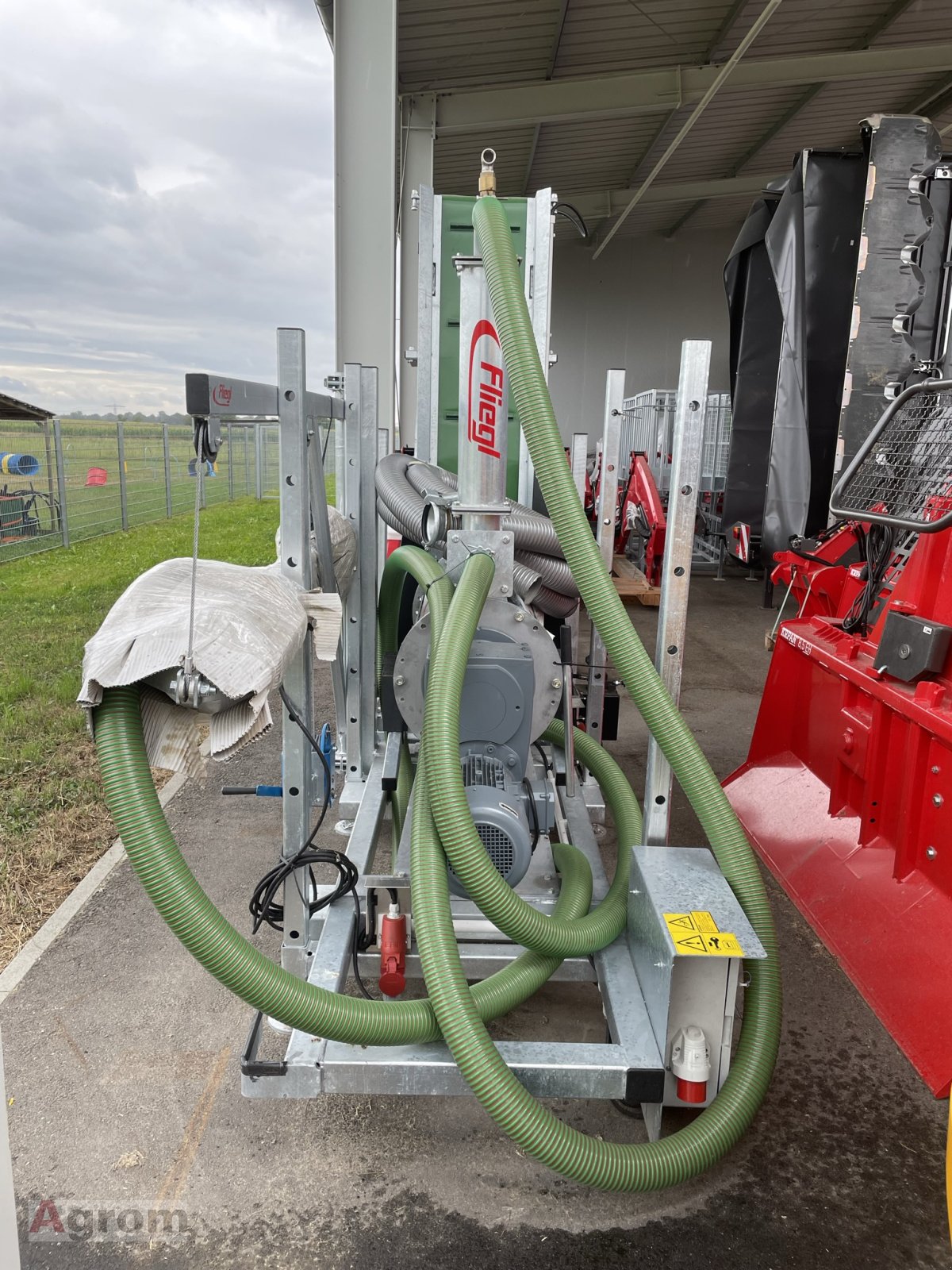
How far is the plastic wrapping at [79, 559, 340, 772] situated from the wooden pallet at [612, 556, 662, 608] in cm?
597

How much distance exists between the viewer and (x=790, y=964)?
2.65 m

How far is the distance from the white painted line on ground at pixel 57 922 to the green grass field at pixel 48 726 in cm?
5

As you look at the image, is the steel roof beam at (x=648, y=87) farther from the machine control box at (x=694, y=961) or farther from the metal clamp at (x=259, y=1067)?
the metal clamp at (x=259, y=1067)

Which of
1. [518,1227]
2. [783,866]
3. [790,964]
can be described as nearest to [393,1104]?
[518,1227]

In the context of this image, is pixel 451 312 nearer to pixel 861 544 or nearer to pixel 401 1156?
pixel 861 544

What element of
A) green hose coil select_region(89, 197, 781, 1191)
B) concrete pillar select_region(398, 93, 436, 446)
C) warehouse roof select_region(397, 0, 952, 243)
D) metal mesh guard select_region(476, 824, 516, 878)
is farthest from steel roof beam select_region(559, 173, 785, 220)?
metal mesh guard select_region(476, 824, 516, 878)

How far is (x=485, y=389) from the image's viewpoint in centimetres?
227

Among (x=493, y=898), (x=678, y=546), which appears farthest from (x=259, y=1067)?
(x=678, y=546)

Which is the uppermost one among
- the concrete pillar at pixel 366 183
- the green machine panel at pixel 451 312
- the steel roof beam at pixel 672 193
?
the steel roof beam at pixel 672 193

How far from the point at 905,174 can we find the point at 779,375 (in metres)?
1.26

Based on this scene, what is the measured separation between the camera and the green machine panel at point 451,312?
3.53 meters

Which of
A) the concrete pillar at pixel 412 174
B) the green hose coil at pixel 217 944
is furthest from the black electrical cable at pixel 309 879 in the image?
the concrete pillar at pixel 412 174

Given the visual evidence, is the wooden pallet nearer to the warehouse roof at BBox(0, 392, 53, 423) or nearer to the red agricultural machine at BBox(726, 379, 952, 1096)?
the red agricultural machine at BBox(726, 379, 952, 1096)

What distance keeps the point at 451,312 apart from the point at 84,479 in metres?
8.74
